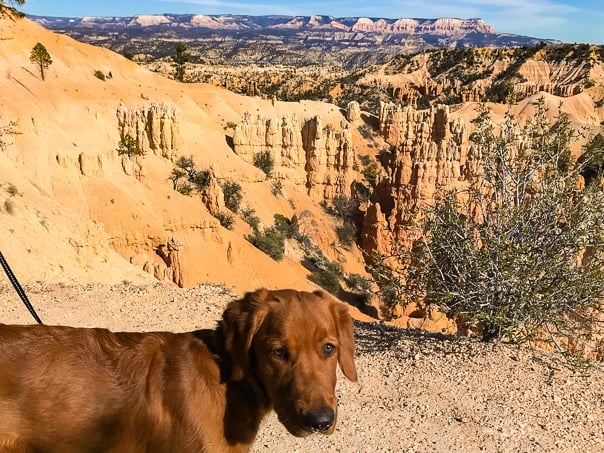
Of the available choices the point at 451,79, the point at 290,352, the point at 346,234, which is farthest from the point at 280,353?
the point at 451,79

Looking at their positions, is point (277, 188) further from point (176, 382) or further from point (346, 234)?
point (176, 382)

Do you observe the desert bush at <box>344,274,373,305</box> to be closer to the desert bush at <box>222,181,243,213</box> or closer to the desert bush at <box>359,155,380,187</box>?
the desert bush at <box>222,181,243,213</box>

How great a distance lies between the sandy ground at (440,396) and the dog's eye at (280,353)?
266 centimetres

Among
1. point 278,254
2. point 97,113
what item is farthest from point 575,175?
point 97,113

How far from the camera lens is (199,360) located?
3037 mm

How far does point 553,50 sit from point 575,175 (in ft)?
304

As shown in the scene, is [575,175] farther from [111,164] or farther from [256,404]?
[111,164]

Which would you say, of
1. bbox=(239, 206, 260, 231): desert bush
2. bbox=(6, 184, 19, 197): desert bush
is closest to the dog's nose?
bbox=(6, 184, 19, 197): desert bush

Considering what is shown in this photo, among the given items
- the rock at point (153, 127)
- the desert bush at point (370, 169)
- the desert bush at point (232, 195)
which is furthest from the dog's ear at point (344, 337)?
the desert bush at point (370, 169)

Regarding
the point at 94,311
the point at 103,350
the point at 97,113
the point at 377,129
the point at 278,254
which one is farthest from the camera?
the point at 377,129

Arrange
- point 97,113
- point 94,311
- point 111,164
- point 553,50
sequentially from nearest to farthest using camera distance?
point 94,311 → point 111,164 → point 97,113 → point 553,50

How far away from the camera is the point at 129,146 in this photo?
1042 inches

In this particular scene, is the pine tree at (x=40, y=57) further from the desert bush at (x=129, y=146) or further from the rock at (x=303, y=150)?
the rock at (x=303, y=150)

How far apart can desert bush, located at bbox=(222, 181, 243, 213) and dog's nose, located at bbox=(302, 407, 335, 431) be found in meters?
27.1
